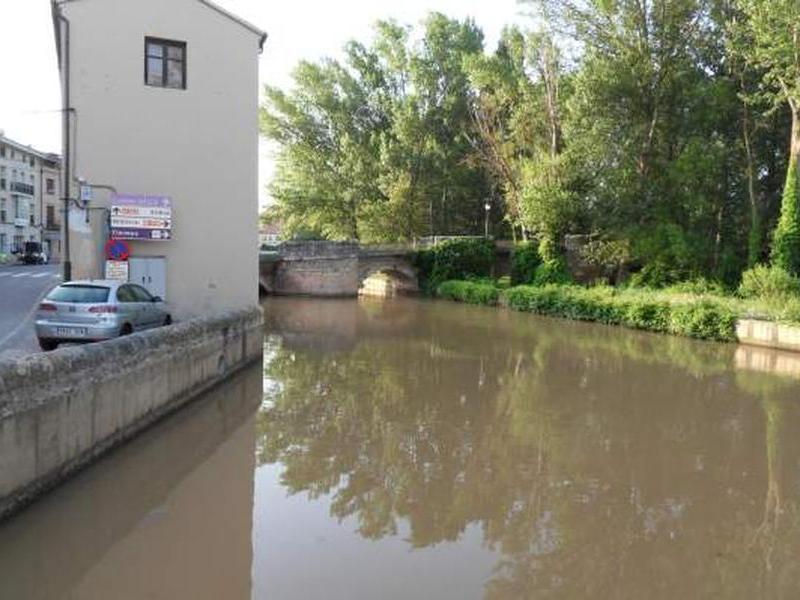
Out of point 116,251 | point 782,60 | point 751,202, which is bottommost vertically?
point 116,251

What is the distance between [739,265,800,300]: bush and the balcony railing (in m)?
62.2

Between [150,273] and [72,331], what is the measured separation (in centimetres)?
592

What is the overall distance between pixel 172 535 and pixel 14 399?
5.97ft

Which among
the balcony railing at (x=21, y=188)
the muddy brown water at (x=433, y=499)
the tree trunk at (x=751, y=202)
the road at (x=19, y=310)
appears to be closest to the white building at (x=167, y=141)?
the road at (x=19, y=310)

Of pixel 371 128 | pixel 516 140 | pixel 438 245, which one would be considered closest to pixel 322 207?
pixel 371 128

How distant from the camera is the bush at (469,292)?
132ft

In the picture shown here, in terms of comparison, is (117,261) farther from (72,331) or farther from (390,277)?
(390,277)

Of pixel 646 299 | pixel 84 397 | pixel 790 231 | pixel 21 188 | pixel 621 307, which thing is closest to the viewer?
pixel 84 397

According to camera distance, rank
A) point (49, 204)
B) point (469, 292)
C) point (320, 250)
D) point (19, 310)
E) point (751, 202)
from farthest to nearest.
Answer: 1. point (49, 204)
2. point (320, 250)
3. point (469, 292)
4. point (751, 202)
5. point (19, 310)

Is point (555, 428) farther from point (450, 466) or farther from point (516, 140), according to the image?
point (516, 140)

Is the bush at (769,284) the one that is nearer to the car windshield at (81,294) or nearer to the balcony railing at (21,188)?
the car windshield at (81,294)

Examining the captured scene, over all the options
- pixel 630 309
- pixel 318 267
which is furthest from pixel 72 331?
pixel 318 267

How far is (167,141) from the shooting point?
18.3 m

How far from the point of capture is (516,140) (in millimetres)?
42125
